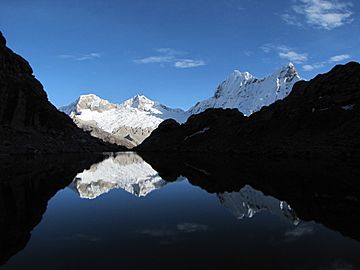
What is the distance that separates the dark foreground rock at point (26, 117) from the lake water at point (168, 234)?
105928 millimetres

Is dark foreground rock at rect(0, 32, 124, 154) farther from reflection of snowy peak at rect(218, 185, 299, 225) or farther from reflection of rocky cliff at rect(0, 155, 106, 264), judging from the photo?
reflection of snowy peak at rect(218, 185, 299, 225)

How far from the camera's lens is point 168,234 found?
21.2 m

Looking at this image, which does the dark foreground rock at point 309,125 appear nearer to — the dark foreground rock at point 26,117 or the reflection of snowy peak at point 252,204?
the reflection of snowy peak at point 252,204

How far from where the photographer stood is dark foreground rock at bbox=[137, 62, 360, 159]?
93.6 metres

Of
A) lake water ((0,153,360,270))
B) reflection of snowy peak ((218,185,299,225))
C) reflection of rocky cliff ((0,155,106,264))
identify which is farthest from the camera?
reflection of snowy peak ((218,185,299,225))

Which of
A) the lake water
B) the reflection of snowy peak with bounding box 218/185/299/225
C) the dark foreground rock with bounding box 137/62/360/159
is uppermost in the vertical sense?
the dark foreground rock with bounding box 137/62/360/159

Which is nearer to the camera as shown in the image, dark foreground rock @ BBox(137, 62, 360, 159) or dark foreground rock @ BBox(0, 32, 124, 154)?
dark foreground rock @ BBox(137, 62, 360, 159)

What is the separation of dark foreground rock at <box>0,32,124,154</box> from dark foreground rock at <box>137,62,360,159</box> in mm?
70934

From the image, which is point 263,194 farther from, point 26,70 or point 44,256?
point 26,70

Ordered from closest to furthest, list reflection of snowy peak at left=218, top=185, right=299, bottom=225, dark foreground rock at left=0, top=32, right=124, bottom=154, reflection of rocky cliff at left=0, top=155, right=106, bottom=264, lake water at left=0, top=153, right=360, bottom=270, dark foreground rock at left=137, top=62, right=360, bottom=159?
lake water at left=0, top=153, right=360, bottom=270 → reflection of rocky cliff at left=0, top=155, right=106, bottom=264 → reflection of snowy peak at left=218, top=185, right=299, bottom=225 → dark foreground rock at left=137, top=62, right=360, bottom=159 → dark foreground rock at left=0, top=32, right=124, bottom=154

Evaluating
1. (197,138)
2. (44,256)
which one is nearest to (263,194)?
(44,256)

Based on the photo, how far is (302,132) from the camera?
112125 millimetres

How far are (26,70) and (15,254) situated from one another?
196 m

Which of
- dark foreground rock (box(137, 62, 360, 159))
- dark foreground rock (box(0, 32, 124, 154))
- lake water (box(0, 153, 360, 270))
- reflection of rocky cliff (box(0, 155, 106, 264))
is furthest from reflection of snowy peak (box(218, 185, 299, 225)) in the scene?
dark foreground rock (box(0, 32, 124, 154))
